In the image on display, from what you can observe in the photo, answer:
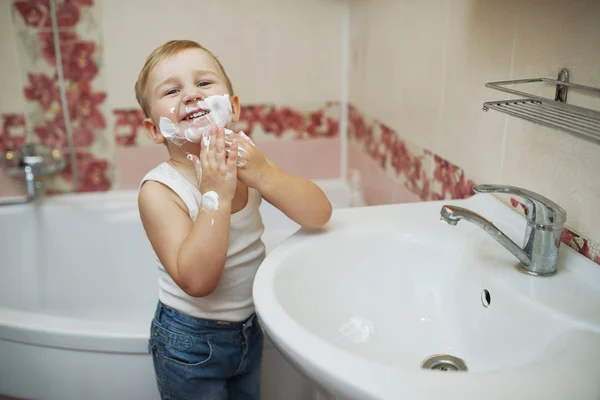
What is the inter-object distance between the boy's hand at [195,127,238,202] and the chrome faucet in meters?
0.32

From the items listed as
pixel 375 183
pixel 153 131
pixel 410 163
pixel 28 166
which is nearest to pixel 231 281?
pixel 153 131

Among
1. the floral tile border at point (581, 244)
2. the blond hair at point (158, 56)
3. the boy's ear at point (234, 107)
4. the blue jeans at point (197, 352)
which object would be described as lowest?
the blue jeans at point (197, 352)

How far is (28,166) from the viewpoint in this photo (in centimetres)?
185

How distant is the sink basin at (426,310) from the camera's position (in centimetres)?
55

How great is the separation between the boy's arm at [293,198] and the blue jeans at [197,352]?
0.23 metres

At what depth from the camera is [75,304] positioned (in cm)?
187

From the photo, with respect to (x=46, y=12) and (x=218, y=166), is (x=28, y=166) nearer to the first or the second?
(x=46, y=12)

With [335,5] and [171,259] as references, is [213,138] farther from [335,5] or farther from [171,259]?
[335,5]

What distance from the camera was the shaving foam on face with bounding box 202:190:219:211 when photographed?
0.85m

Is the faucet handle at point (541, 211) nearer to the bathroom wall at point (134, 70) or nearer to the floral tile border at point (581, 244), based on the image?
the floral tile border at point (581, 244)

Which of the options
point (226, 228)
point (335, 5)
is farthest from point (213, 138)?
point (335, 5)

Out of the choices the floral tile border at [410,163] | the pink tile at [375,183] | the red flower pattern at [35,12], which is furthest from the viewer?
the red flower pattern at [35,12]

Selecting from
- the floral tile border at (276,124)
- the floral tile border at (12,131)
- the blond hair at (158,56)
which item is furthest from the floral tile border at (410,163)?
the floral tile border at (12,131)

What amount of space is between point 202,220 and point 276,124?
3.90ft
